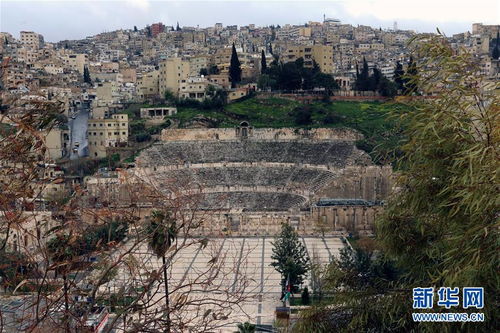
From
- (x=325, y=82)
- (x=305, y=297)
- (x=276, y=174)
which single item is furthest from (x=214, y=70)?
(x=305, y=297)

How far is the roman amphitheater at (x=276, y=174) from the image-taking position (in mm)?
31922

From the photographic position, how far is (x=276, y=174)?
37.5 m

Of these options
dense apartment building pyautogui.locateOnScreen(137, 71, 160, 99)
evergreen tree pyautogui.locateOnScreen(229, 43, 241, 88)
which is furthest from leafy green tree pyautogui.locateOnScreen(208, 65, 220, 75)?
dense apartment building pyautogui.locateOnScreen(137, 71, 160, 99)

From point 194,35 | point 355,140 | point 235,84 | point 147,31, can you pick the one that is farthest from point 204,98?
point 147,31

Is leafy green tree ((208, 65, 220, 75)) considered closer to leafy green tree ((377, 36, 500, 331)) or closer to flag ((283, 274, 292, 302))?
flag ((283, 274, 292, 302))

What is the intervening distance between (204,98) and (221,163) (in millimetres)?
9594

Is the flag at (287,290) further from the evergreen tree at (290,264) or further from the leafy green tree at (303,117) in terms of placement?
the leafy green tree at (303,117)

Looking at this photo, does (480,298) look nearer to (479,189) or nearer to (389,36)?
(479,189)

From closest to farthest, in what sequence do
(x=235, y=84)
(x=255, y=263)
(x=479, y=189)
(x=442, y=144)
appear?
(x=479, y=189) → (x=442, y=144) → (x=255, y=263) → (x=235, y=84)

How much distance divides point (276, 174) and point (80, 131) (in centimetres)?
1836

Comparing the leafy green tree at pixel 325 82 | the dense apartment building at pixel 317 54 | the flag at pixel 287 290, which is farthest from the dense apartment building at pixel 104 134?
the flag at pixel 287 290

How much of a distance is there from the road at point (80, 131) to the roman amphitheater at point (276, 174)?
5634 millimetres

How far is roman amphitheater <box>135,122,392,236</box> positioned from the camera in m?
31.9

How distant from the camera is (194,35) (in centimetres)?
10638
